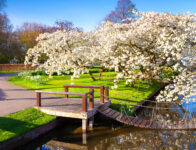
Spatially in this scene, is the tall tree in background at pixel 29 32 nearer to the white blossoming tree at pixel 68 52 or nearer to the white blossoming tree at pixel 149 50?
the white blossoming tree at pixel 68 52

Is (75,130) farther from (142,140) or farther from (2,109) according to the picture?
(2,109)

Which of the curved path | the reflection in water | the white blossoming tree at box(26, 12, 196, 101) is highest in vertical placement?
the white blossoming tree at box(26, 12, 196, 101)

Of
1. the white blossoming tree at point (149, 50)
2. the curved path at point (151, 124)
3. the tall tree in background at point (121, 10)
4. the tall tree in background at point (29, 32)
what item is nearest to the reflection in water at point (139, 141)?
the curved path at point (151, 124)

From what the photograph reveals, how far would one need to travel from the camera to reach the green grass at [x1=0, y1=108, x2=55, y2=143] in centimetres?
700

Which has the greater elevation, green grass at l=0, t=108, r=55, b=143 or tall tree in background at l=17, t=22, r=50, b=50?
tall tree in background at l=17, t=22, r=50, b=50

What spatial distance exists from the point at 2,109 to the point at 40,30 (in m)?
47.2

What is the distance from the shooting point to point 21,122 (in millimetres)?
7980

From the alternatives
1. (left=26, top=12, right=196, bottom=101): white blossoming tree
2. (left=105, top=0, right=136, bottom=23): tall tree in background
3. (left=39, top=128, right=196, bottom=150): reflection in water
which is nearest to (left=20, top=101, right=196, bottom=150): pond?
(left=39, top=128, right=196, bottom=150): reflection in water

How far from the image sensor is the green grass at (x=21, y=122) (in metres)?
A: 7.00

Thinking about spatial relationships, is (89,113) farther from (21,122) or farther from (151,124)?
(151,124)

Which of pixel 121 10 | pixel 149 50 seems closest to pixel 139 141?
pixel 149 50

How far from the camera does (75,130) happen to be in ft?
30.3

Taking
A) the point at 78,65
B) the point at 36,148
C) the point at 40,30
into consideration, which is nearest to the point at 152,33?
the point at 78,65

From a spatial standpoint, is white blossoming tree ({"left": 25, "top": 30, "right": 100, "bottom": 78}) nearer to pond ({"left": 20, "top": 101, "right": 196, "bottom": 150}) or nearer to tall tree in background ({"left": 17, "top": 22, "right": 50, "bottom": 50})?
pond ({"left": 20, "top": 101, "right": 196, "bottom": 150})
